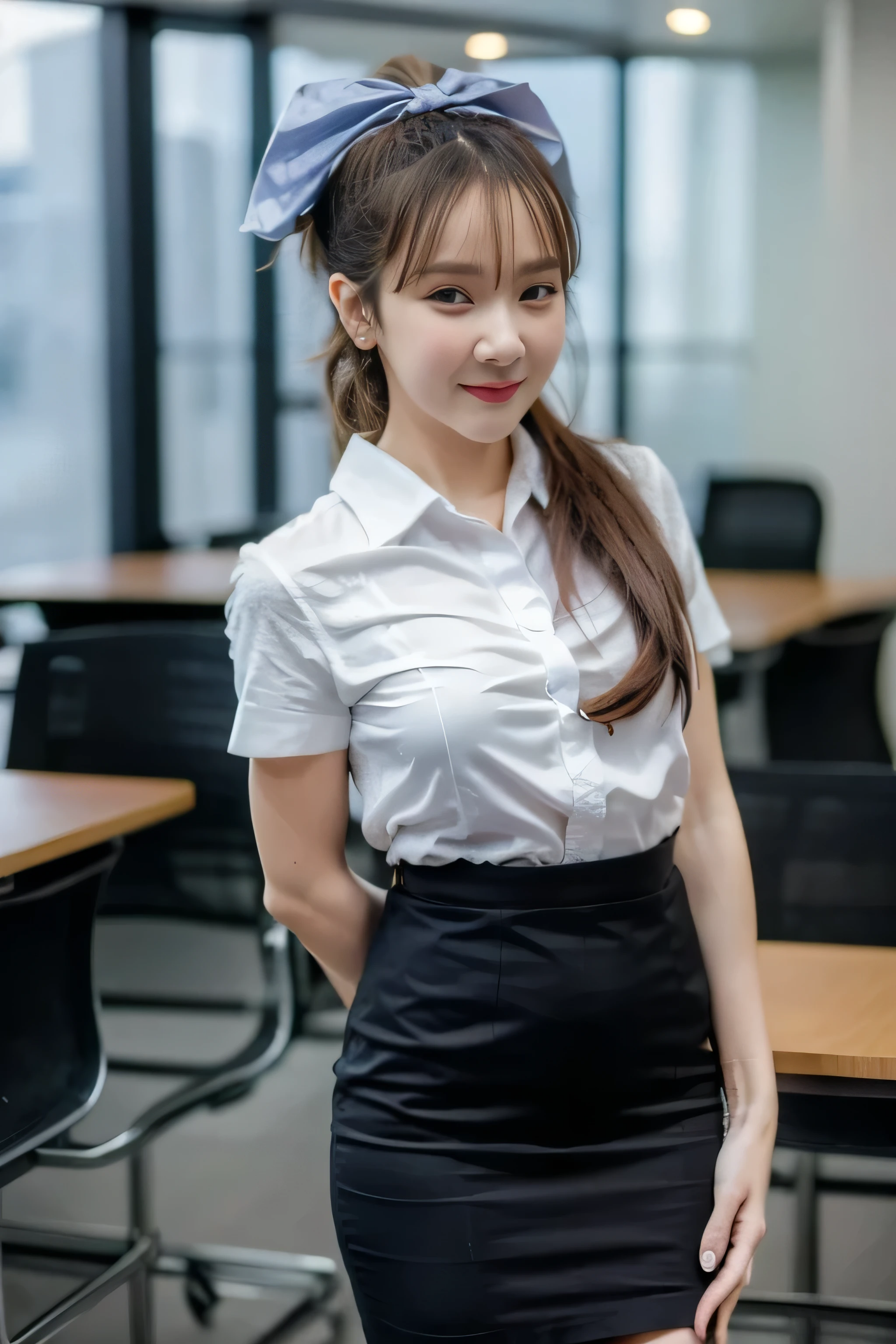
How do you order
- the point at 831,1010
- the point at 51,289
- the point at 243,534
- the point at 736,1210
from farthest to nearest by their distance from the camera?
the point at 51,289 < the point at 243,534 < the point at 831,1010 < the point at 736,1210

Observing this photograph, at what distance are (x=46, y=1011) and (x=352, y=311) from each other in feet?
3.37

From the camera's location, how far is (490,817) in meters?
1.26

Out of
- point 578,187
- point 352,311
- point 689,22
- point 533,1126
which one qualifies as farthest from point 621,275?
point 533,1126

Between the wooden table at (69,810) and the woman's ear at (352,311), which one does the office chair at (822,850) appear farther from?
the woman's ear at (352,311)

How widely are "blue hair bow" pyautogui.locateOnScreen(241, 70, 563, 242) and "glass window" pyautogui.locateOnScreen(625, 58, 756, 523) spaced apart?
5597 millimetres

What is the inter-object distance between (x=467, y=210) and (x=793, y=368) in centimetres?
581

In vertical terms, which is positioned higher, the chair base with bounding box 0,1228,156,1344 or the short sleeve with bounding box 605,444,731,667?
the short sleeve with bounding box 605,444,731,667

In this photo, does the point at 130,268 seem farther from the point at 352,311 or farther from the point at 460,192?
the point at 460,192

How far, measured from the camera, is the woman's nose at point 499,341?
126cm


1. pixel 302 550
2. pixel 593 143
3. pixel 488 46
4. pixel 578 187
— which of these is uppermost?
pixel 488 46

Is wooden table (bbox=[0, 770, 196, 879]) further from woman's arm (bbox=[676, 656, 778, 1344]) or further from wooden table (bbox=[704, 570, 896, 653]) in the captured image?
wooden table (bbox=[704, 570, 896, 653])

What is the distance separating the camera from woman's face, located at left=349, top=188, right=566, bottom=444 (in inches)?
49.6

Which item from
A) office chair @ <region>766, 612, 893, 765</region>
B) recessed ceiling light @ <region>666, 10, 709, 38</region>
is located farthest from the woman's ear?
recessed ceiling light @ <region>666, 10, 709, 38</region>

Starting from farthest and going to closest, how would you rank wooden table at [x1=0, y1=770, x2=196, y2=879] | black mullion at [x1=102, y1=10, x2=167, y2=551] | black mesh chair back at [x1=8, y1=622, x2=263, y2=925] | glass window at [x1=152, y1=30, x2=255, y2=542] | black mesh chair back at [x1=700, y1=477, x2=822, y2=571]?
glass window at [x1=152, y1=30, x2=255, y2=542], black mullion at [x1=102, y1=10, x2=167, y2=551], black mesh chair back at [x1=700, y1=477, x2=822, y2=571], black mesh chair back at [x1=8, y1=622, x2=263, y2=925], wooden table at [x1=0, y1=770, x2=196, y2=879]
